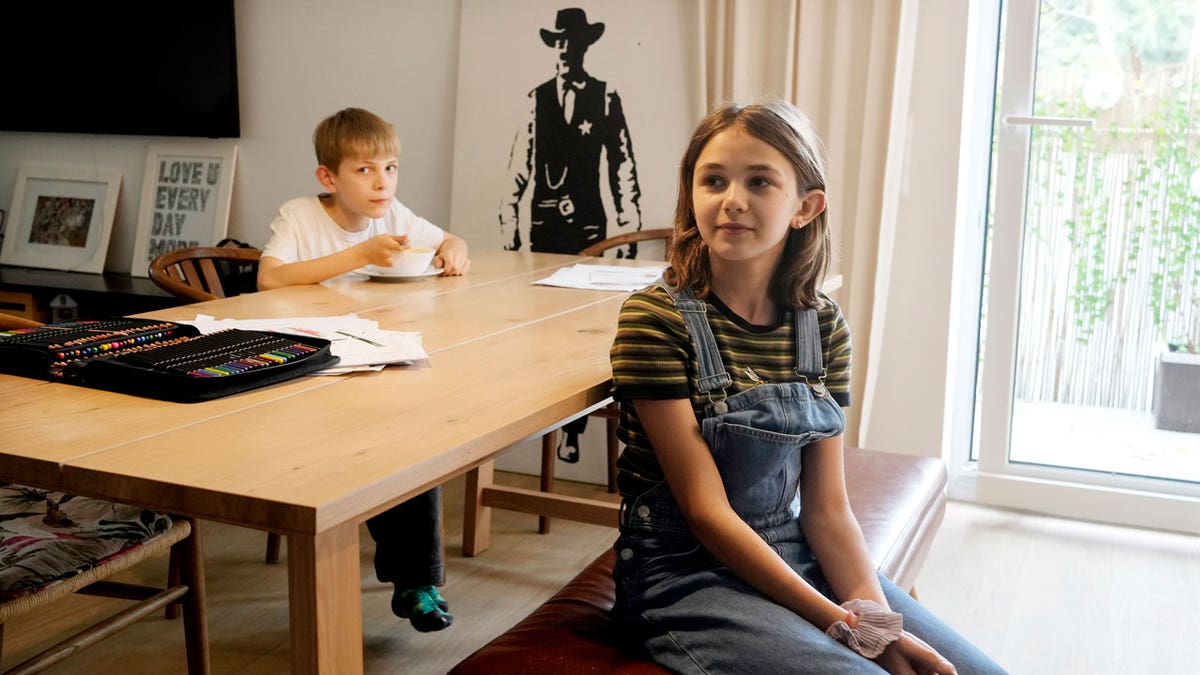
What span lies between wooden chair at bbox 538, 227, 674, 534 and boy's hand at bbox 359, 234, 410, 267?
2.58 ft

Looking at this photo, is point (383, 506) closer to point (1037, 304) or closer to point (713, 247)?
point (713, 247)

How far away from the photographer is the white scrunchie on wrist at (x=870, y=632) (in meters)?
1.38

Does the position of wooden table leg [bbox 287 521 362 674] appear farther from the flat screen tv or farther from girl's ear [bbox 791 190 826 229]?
the flat screen tv

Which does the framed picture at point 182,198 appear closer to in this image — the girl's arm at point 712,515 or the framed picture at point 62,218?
the framed picture at point 62,218

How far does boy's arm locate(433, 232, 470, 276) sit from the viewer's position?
8.59 feet

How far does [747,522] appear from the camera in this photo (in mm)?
1543

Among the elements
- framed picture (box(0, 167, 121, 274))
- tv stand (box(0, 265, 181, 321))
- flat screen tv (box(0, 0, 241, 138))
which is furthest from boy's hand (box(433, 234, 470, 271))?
framed picture (box(0, 167, 121, 274))

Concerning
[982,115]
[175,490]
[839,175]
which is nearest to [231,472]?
A: [175,490]

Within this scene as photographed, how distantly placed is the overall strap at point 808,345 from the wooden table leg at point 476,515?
138 centimetres

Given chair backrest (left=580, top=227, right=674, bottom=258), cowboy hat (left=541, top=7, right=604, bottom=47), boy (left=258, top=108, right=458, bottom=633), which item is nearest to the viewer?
boy (left=258, top=108, right=458, bottom=633)

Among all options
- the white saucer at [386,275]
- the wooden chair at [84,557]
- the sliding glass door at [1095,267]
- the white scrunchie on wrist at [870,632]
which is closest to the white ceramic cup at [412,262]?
the white saucer at [386,275]

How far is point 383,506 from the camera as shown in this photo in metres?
1.16

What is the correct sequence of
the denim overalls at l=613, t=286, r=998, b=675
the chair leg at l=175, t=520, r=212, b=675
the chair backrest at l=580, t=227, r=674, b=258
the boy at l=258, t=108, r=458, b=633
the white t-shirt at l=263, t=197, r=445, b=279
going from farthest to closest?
the chair backrest at l=580, t=227, r=674, b=258
the white t-shirt at l=263, t=197, r=445, b=279
the boy at l=258, t=108, r=458, b=633
the chair leg at l=175, t=520, r=212, b=675
the denim overalls at l=613, t=286, r=998, b=675

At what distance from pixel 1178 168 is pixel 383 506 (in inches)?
105
